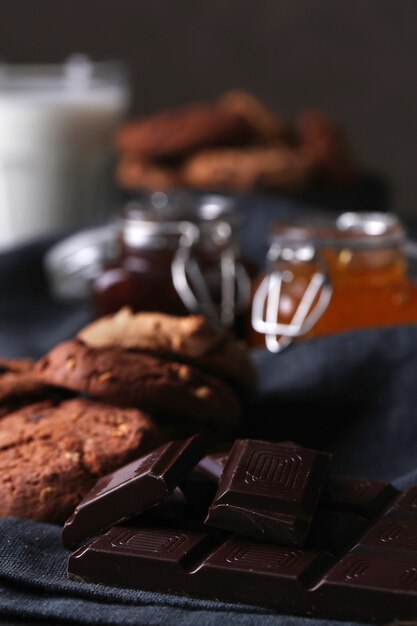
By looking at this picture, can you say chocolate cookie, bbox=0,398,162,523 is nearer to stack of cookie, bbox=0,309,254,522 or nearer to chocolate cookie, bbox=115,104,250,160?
stack of cookie, bbox=0,309,254,522

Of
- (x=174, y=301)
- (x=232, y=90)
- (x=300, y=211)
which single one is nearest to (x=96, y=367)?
(x=174, y=301)

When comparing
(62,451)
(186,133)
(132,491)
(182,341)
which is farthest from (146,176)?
(132,491)

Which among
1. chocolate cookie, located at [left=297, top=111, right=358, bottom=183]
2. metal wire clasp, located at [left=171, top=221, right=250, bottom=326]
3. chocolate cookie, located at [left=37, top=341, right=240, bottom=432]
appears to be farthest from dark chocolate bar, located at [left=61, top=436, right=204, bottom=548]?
chocolate cookie, located at [left=297, top=111, right=358, bottom=183]

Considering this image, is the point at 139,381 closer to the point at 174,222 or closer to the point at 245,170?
the point at 174,222

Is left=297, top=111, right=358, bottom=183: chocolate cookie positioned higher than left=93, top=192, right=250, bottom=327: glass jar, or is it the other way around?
left=297, top=111, right=358, bottom=183: chocolate cookie

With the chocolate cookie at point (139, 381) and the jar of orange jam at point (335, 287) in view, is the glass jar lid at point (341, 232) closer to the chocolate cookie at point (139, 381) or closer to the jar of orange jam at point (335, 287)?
the jar of orange jam at point (335, 287)

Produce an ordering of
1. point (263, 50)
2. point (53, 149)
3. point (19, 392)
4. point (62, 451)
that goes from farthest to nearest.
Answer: point (263, 50) < point (53, 149) < point (19, 392) < point (62, 451)
